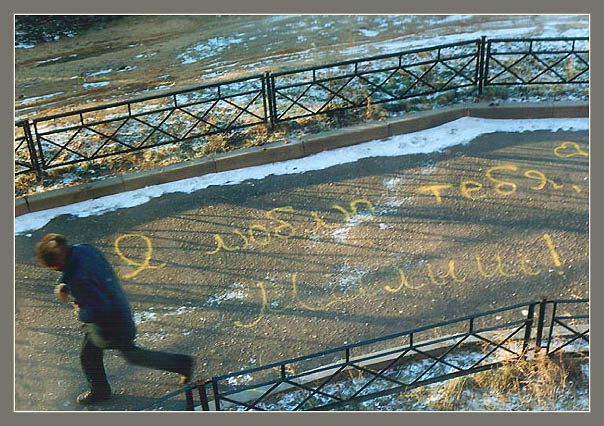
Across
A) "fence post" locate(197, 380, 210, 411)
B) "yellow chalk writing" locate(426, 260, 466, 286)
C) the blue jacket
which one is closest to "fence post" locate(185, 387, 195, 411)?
"fence post" locate(197, 380, 210, 411)

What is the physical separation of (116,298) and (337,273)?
252 cm

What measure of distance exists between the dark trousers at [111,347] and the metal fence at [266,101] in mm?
3512

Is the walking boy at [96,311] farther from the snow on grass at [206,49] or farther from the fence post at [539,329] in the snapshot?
the snow on grass at [206,49]

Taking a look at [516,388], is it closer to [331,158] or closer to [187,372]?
[187,372]

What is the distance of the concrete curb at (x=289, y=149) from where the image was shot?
8.71 meters

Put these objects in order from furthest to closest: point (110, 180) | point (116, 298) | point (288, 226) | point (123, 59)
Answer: point (123, 59)
point (110, 180)
point (288, 226)
point (116, 298)

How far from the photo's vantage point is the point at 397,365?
654 centimetres

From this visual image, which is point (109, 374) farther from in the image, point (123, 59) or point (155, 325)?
point (123, 59)

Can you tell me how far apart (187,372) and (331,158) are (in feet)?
13.1

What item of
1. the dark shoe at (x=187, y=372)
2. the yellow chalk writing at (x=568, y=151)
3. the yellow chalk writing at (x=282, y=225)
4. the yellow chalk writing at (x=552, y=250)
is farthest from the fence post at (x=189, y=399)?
the yellow chalk writing at (x=568, y=151)

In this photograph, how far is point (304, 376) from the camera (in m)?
6.36

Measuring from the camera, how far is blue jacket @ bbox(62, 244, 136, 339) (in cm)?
575

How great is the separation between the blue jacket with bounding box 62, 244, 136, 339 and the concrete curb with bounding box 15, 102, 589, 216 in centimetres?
305

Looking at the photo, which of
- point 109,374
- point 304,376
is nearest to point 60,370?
point 109,374
